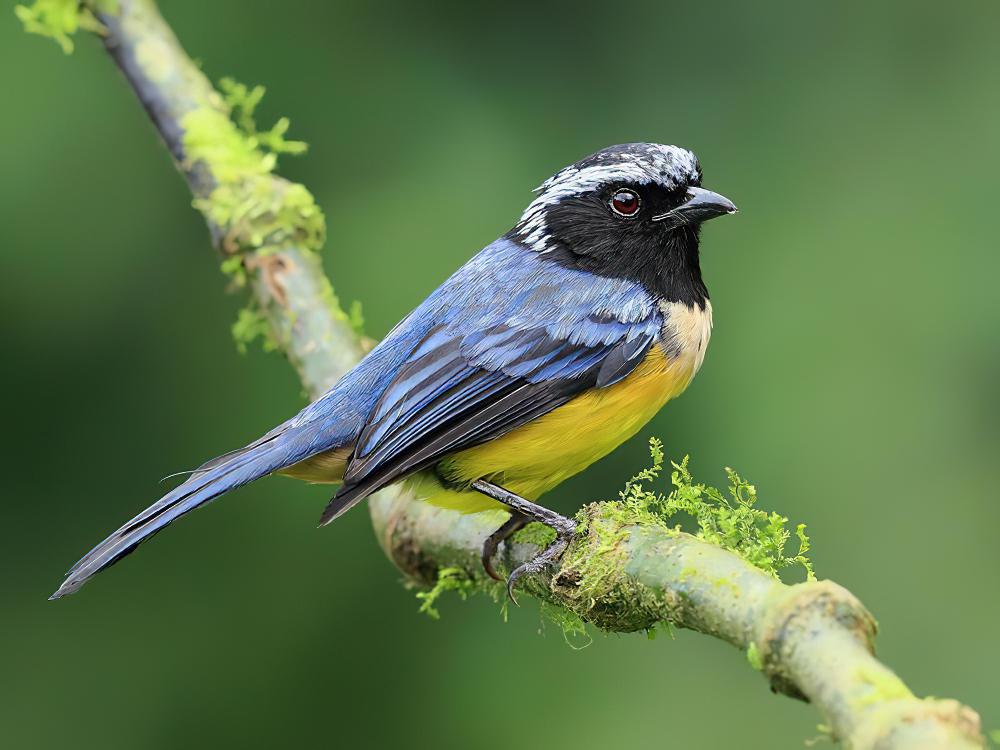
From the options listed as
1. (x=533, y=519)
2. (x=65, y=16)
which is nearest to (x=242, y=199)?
(x=65, y=16)

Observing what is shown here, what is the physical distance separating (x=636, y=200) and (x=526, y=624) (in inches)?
94.1

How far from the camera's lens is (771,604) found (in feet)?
7.10

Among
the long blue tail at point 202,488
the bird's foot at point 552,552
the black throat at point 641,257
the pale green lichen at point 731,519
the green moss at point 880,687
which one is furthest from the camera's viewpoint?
the black throat at point 641,257

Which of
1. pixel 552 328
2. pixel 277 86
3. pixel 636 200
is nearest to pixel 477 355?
pixel 552 328

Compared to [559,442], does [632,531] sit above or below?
below

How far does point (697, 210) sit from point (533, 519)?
124 centimetres

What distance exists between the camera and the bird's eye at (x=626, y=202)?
13.4 ft

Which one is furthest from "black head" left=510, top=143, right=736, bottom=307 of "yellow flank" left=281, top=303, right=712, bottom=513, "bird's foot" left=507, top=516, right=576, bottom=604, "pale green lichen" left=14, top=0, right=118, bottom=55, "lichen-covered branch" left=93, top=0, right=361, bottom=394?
"pale green lichen" left=14, top=0, right=118, bottom=55

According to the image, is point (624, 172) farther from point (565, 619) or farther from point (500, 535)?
point (565, 619)

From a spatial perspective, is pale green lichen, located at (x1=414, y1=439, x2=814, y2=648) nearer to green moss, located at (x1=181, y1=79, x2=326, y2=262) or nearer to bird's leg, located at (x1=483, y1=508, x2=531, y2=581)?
bird's leg, located at (x1=483, y1=508, x2=531, y2=581)

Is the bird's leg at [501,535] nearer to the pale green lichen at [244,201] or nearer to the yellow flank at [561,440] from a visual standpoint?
the yellow flank at [561,440]

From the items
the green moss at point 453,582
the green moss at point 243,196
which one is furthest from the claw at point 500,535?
the green moss at point 243,196

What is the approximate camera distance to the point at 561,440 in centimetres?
362

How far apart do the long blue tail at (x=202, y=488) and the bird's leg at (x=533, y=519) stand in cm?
55
